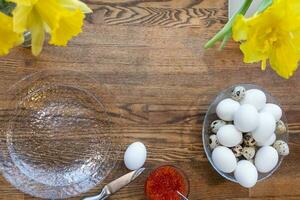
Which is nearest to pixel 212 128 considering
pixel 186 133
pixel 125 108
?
pixel 186 133

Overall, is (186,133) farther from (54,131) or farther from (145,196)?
(54,131)

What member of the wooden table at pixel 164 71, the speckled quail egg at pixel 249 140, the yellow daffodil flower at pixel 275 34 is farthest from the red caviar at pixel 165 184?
the yellow daffodil flower at pixel 275 34

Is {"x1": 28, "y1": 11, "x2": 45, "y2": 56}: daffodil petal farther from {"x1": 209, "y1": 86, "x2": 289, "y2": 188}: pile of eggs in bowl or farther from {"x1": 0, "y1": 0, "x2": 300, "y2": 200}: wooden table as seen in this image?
{"x1": 209, "y1": 86, "x2": 289, "y2": 188}: pile of eggs in bowl

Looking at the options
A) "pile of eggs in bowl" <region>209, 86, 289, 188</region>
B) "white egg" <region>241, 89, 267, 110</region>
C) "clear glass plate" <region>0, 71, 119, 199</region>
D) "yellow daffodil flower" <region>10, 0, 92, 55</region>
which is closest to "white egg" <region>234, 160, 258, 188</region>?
"pile of eggs in bowl" <region>209, 86, 289, 188</region>

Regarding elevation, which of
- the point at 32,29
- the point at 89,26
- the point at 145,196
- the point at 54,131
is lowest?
the point at 145,196

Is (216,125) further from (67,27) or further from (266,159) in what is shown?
(67,27)

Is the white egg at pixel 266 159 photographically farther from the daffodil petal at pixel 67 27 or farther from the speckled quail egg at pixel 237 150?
the daffodil petal at pixel 67 27
